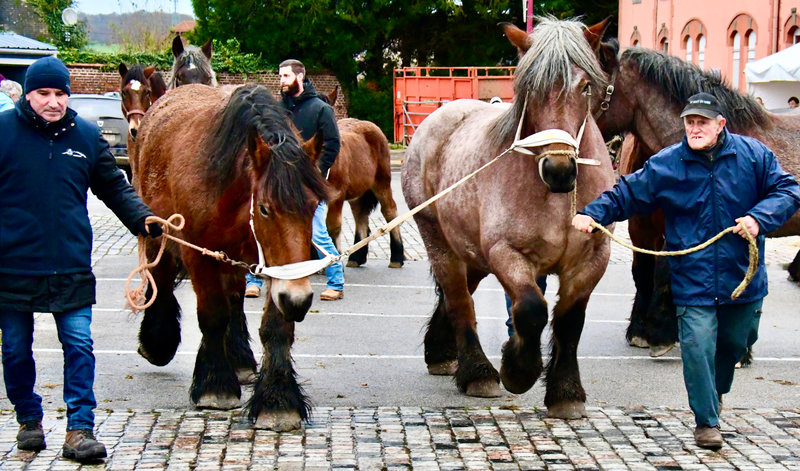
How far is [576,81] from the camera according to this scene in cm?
635

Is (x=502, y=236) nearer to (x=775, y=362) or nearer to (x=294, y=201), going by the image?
(x=294, y=201)

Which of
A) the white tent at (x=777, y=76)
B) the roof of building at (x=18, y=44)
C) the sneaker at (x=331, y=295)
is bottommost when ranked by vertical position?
the sneaker at (x=331, y=295)

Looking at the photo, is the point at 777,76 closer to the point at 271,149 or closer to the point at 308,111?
the point at 308,111

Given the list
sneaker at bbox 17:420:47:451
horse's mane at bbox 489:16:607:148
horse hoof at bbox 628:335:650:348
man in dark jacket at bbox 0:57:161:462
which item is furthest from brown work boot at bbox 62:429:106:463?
horse hoof at bbox 628:335:650:348

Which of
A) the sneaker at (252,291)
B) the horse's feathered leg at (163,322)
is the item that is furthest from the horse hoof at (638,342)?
the sneaker at (252,291)

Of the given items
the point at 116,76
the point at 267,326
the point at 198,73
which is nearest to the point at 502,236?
the point at 267,326

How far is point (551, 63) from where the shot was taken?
632cm

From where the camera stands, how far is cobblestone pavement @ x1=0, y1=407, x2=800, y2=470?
18.6 feet

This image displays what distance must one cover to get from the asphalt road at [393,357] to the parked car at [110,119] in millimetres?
10120

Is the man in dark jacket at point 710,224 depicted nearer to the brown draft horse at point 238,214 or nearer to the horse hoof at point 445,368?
the brown draft horse at point 238,214

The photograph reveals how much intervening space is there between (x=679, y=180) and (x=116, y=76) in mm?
35888

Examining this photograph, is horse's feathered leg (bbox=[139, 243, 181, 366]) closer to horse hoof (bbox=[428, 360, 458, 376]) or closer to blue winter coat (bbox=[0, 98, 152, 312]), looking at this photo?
horse hoof (bbox=[428, 360, 458, 376])

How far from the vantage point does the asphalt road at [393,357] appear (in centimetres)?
733

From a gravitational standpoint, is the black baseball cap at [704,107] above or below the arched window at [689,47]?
below
